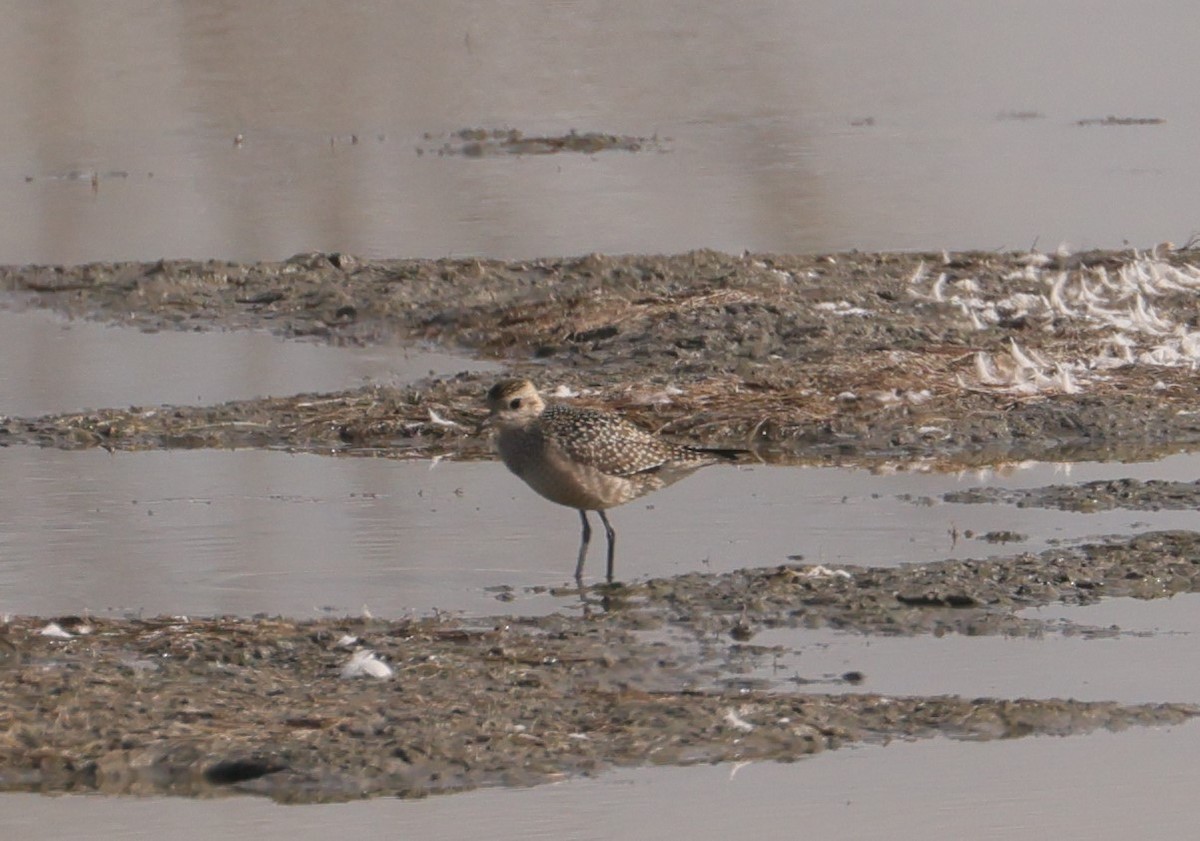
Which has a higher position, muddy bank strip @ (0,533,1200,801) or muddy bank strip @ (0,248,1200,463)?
muddy bank strip @ (0,533,1200,801)

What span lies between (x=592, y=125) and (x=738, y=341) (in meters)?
11.5

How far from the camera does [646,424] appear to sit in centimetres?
1177

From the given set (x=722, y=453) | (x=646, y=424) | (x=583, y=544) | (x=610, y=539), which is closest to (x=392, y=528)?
(x=583, y=544)

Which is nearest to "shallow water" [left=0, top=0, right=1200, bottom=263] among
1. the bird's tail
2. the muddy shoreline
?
the muddy shoreline

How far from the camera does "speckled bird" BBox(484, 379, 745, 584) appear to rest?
31.8 ft

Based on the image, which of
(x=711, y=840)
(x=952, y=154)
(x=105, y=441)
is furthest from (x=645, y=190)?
(x=711, y=840)

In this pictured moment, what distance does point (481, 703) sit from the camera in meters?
7.42

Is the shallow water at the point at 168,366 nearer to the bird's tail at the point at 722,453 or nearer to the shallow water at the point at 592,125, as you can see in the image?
the shallow water at the point at 592,125

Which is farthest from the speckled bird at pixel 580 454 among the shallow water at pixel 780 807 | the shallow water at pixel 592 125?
the shallow water at pixel 592 125

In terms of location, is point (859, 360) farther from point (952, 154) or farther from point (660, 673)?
point (952, 154)

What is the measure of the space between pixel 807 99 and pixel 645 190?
7416 mm

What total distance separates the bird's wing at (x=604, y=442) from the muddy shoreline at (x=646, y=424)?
0.82 metres

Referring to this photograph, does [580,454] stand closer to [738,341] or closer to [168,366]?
[738,341]

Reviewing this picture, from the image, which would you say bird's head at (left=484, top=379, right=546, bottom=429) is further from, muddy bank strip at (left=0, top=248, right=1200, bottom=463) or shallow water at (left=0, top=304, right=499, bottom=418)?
shallow water at (left=0, top=304, right=499, bottom=418)
